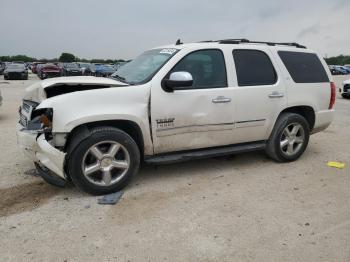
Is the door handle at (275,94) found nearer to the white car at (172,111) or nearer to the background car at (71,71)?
the white car at (172,111)

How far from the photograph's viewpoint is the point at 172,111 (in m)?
4.30

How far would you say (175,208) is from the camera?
3.85 m

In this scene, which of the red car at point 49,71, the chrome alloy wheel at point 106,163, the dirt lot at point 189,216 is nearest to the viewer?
the dirt lot at point 189,216

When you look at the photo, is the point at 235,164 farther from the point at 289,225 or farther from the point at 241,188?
the point at 289,225

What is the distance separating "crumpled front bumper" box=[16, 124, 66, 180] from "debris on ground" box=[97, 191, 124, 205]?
49 centimetres

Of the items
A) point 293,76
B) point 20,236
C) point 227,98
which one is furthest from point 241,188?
point 20,236

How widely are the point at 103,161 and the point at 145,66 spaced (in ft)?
4.78

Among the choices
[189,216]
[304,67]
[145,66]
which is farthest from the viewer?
[304,67]

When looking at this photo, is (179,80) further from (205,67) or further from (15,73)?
(15,73)

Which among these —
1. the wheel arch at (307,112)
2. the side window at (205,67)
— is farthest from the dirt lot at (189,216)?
the side window at (205,67)

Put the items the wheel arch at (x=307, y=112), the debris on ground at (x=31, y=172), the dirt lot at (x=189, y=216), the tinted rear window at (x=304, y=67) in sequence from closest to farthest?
1. the dirt lot at (x=189, y=216)
2. the debris on ground at (x=31, y=172)
3. the tinted rear window at (x=304, y=67)
4. the wheel arch at (x=307, y=112)

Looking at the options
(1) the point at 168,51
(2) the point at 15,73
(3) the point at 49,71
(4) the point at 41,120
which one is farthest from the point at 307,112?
(2) the point at 15,73

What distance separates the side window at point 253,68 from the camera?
16.1ft

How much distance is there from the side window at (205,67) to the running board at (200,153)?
0.87 meters
